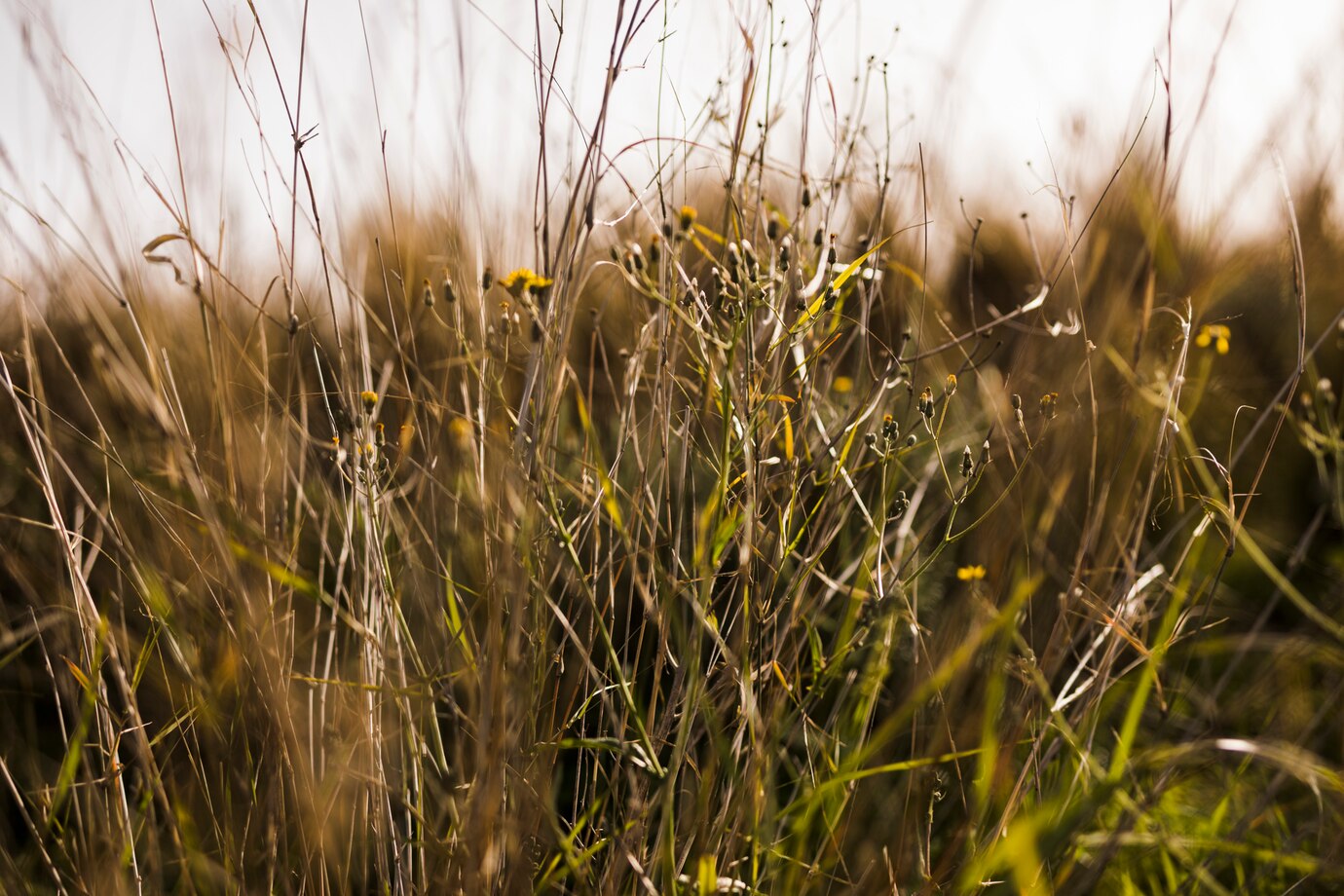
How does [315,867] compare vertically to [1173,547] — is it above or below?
above

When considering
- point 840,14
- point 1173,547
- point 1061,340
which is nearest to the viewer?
point 840,14

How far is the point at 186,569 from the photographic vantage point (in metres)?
0.94

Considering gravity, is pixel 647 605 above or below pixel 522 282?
below

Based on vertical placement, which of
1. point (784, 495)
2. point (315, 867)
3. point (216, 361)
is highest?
point (216, 361)

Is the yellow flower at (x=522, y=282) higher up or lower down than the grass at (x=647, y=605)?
higher up

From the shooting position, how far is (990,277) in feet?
9.00

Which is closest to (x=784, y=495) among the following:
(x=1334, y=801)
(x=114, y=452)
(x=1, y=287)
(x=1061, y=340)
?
(x=1061, y=340)

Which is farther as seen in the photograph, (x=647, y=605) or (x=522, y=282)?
(x=522, y=282)

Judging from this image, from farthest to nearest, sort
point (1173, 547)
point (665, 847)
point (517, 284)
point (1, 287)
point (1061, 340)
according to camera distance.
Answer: point (1, 287), point (1173, 547), point (1061, 340), point (517, 284), point (665, 847)

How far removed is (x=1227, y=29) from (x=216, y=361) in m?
0.79

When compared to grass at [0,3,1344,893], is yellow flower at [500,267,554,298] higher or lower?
higher

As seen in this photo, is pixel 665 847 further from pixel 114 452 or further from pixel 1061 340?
pixel 1061 340

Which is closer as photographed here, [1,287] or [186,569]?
[186,569]

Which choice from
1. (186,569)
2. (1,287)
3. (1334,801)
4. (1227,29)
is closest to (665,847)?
(186,569)
